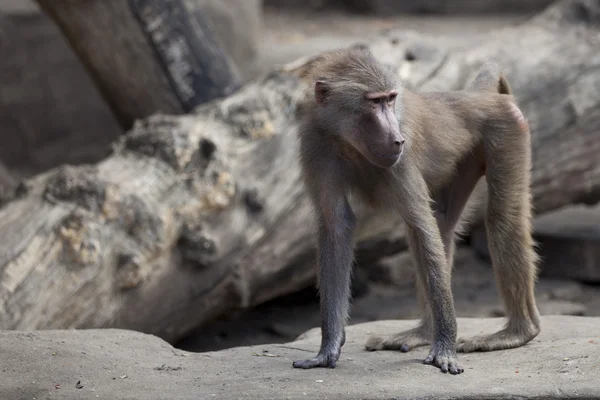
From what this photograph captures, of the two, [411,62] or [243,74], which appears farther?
[243,74]

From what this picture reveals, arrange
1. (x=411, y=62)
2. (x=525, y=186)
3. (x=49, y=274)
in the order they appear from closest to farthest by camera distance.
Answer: (x=525, y=186) < (x=49, y=274) < (x=411, y=62)

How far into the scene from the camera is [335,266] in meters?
4.61

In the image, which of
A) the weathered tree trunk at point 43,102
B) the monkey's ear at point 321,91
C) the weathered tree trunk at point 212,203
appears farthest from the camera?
the weathered tree trunk at point 43,102

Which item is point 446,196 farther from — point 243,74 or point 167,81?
point 243,74

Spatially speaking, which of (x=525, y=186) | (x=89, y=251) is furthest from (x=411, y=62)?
(x=89, y=251)

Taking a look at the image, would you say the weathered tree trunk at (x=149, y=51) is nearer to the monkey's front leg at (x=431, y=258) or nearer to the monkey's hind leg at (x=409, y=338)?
the monkey's hind leg at (x=409, y=338)

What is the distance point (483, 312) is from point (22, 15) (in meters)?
5.55

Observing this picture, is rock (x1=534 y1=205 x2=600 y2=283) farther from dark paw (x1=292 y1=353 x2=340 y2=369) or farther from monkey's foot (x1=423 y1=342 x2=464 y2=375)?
dark paw (x1=292 y1=353 x2=340 y2=369)

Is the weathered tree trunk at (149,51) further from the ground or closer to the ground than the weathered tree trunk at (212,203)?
further from the ground

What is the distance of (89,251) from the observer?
18.7ft

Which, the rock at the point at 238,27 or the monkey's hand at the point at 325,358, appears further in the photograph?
the rock at the point at 238,27

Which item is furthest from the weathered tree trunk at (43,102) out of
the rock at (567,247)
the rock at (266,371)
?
the rock at (266,371)

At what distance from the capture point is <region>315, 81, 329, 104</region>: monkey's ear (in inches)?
175

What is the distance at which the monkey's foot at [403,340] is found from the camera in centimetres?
482
